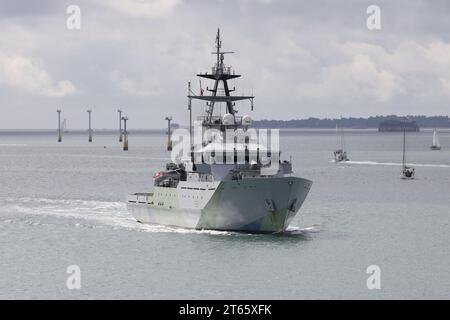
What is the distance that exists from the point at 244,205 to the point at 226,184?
183 cm

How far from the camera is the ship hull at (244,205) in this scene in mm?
49156

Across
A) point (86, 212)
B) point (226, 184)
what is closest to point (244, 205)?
point (226, 184)

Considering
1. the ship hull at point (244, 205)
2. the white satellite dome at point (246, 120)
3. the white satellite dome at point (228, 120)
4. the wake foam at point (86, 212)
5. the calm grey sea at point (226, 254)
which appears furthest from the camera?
the wake foam at point (86, 212)

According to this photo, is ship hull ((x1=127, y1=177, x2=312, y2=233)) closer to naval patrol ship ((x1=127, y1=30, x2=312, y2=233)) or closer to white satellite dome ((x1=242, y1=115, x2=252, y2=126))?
naval patrol ship ((x1=127, y1=30, x2=312, y2=233))

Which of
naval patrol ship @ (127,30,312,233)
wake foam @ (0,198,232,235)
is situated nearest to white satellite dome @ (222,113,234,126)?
naval patrol ship @ (127,30,312,233)

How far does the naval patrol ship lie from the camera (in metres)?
49.3

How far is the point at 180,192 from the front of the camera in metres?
52.2

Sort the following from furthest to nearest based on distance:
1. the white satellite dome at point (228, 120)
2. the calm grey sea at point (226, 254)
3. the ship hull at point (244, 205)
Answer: the white satellite dome at point (228, 120), the ship hull at point (244, 205), the calm grey sea at point (226, 254)

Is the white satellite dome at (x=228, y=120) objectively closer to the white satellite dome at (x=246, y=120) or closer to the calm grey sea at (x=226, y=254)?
the white satellite dome at (x=246, y=120)

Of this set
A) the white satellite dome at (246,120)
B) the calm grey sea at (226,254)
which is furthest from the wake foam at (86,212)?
the white satellite dome at (246,120)

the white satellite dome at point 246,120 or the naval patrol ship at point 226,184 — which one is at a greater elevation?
the white satellite dome at point 246,120

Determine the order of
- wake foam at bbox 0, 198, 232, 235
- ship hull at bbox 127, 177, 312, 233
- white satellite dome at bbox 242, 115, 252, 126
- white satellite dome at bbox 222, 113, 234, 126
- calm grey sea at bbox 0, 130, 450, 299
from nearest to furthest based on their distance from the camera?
calm grey sea at bbox 0, 130, 450, 299 → ship hull at bbox 127, 177, 312, 233 → white satellite dome at bbox 222, 113, 234, 126 → white satellite dome at bbox 242, 115, 252, 126 → wake foam at bbox 0, 198, 232, 235

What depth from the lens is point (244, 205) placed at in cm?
4975

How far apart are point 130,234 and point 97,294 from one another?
1627cm
